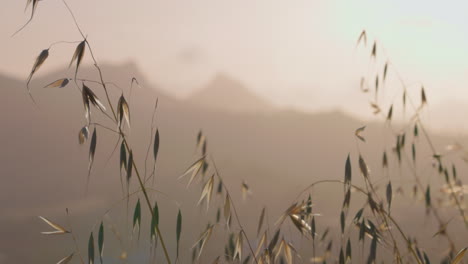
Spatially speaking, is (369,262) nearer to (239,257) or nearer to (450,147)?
(239,257)

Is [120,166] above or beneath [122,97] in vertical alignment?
beneath

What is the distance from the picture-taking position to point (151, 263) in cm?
134

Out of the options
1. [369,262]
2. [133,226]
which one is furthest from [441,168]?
[133,226]

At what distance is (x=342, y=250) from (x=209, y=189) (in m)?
0.37

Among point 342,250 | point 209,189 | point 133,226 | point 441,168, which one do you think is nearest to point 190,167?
point 209,189

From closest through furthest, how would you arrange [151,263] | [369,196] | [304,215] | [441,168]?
1. [151,263]
2. [369,196]
3. [304,215]
4. [441,168]

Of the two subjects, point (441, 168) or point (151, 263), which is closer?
point (151, 263)

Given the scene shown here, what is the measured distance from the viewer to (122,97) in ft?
4.70

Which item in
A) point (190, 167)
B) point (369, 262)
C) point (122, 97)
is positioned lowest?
point (369, 262)

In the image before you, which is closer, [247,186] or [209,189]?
[209,189]

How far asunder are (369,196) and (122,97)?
2.05ft

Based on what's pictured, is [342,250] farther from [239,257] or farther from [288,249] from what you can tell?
[239,257]

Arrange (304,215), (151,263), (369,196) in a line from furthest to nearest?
(304,215), (369,196), (151,263)

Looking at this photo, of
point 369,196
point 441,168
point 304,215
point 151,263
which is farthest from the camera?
point 441,168
